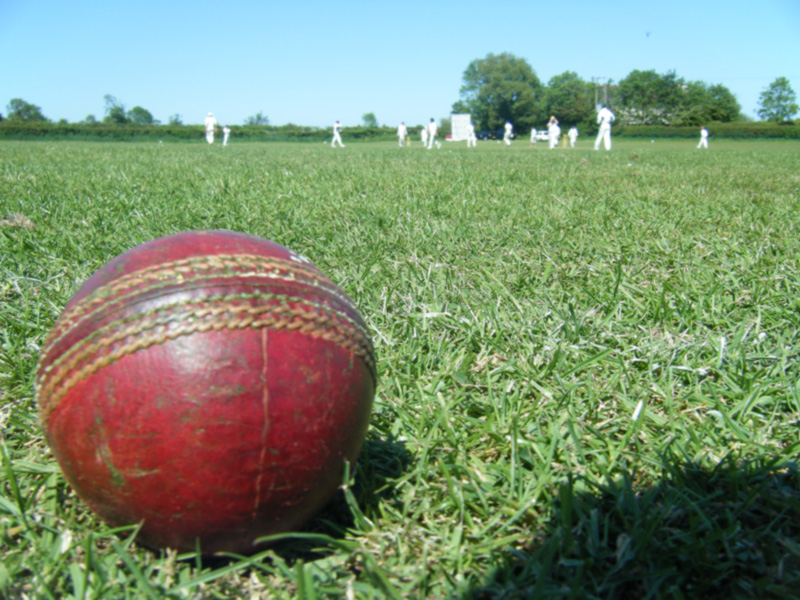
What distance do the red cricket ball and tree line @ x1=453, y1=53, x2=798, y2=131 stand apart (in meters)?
116

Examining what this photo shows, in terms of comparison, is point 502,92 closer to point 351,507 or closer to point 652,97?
point 652,97

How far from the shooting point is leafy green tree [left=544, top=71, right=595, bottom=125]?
114 metres

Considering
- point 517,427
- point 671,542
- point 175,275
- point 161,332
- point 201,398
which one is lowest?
point 671,542

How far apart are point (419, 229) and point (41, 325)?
125 inches

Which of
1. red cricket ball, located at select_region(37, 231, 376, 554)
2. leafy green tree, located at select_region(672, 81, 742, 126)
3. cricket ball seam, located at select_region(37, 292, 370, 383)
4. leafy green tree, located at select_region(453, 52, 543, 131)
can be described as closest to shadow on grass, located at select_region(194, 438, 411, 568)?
red cricket ball, located at select_region(37, 231, 376, 554)

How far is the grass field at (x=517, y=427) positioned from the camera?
1746 millimetres

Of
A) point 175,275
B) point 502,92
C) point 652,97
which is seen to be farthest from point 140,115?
point 175,275

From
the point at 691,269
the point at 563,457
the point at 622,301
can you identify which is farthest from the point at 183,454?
the point at 691,269

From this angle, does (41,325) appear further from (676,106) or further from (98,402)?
(676,106)

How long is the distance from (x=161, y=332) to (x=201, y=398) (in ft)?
0.71

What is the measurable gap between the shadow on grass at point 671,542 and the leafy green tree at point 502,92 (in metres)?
126

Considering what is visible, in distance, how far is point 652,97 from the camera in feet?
394

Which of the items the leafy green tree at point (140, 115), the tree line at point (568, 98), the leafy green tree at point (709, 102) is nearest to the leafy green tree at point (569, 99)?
the tree line at point (568, 98)

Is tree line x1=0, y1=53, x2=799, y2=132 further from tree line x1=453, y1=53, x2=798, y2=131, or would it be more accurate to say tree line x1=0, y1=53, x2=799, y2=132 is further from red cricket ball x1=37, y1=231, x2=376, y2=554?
red cricket ball x1=37, y1=231, x2=376, y2=554
